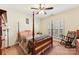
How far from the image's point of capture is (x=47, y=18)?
6.31 feet

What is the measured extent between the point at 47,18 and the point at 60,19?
Result: 21 cm

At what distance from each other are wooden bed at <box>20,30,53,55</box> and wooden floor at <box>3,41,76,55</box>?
2.7 inches

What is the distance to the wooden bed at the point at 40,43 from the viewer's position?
1.87 m

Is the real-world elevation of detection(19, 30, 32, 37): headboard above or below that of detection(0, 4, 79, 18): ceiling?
below

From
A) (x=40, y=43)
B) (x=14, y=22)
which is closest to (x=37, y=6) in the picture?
(x=14, y=22)

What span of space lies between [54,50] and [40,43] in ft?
0.82

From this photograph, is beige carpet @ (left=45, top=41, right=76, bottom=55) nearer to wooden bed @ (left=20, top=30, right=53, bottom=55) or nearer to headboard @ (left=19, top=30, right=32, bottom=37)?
wooden bed @ (left=20, top=30, right=53, bottom=55)

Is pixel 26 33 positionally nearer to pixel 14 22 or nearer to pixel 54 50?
pixel 14 22

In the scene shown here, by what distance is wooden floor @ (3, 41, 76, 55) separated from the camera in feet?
6.02

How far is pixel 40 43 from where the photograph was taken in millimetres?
1891

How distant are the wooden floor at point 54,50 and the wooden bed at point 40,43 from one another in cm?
7

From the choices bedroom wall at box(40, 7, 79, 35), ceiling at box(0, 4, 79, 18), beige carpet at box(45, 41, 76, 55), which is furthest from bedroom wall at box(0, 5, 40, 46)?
beige carpet at box(45, 41, 76, 55)
